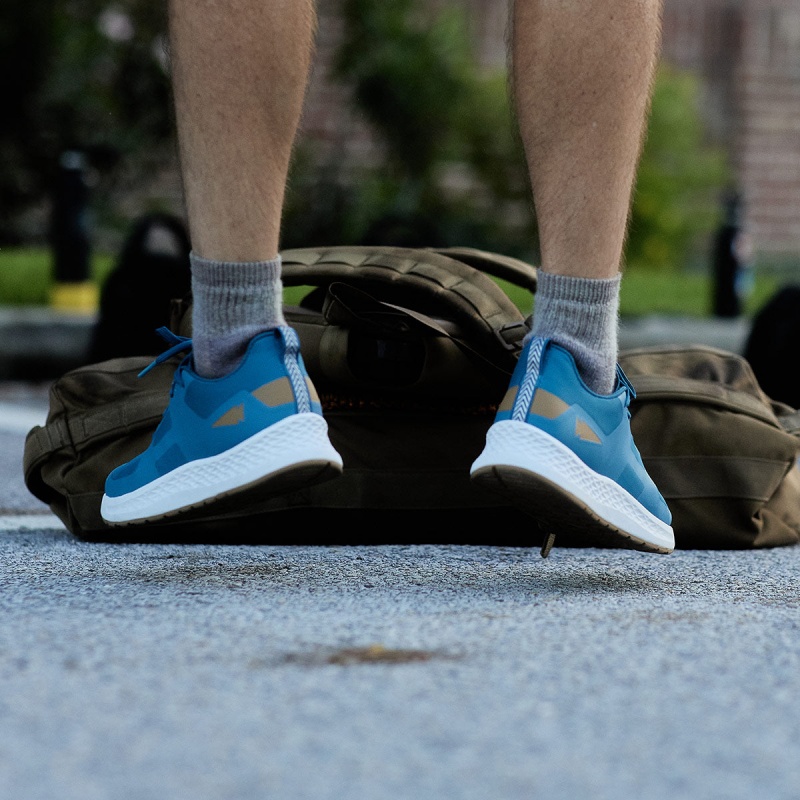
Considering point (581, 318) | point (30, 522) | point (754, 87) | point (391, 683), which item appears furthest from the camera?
point (754, 87)

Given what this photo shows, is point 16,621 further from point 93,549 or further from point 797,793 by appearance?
point 797,793

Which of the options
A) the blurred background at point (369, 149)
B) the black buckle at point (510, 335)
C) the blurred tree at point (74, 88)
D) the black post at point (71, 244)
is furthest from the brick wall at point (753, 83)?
the black buckle at point (510, 335)

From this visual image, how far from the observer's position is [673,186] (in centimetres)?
1194

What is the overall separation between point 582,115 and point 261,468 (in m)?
0.52

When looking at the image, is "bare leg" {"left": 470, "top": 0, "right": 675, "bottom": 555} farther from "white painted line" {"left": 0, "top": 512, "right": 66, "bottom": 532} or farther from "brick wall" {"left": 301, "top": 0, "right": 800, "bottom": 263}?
"brick wall" {"left": 301, "top": 0, "right": 800, "bottom": 263}

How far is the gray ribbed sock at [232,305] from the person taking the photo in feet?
4.81

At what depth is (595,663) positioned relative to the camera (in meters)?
1.03

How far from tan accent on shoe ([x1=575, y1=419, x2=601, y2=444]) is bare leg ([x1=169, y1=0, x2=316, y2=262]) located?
0.39 meters

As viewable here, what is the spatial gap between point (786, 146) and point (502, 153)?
4383mm

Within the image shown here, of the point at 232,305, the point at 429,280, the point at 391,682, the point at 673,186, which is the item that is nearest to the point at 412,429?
the point at 429,280

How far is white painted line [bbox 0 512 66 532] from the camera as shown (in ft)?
6.39

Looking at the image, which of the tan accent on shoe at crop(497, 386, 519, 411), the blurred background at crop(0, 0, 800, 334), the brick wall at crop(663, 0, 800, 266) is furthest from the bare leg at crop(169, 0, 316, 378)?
the brick wall at crop(663, 0, 800, 266)

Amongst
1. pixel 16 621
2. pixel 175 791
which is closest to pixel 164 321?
pixel 16 621

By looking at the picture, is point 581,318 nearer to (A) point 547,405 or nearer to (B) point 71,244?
(A) point 547,405
